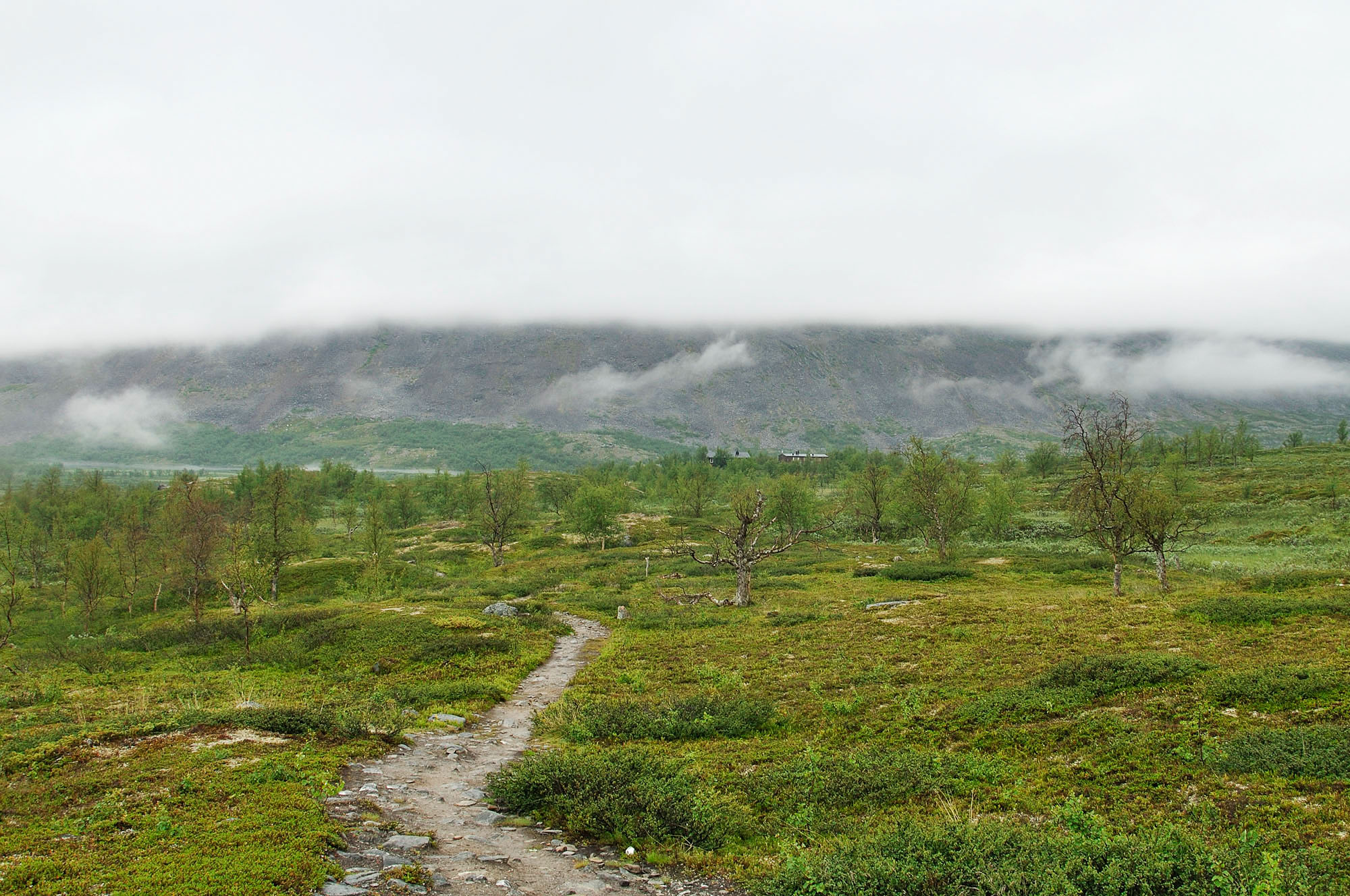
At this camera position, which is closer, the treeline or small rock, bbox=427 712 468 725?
small rock, bbox=427 712 468 725

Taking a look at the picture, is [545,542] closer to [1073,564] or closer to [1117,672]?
[1073,564]

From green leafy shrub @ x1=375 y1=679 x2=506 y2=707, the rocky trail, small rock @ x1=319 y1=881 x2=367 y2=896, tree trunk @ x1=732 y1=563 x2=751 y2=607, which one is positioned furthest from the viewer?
tree trunk @ x1=732 y1=563 x2=751 y2=607

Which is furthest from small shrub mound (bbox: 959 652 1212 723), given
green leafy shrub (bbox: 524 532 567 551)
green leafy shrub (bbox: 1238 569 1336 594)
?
green leafy shrub (bbox: 524 532 567 551)

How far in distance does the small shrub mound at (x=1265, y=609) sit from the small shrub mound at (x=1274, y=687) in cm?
1031

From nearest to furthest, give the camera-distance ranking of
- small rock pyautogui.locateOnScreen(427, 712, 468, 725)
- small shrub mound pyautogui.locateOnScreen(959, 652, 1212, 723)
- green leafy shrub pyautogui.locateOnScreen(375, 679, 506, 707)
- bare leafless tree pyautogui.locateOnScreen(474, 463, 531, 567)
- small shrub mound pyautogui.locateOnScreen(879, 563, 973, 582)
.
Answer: small shrub mound pyautogui.locateOnScreen(959, 652, 1212, 723)
small rock pyautogui.locateOnScreen(427, 712, 468, 725)
green leafy shrub pyautogui.locateOnScreen(375, 679, 506, 707)
small shrub mound pyautogui.locateOnScreen(879, 563, 973, 582)
bare leafless tree pyautogui.locateOnScreen(474, 463, 531, 567)

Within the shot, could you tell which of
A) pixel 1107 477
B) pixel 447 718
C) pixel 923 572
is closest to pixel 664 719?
pixel 447 718

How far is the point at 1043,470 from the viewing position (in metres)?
177

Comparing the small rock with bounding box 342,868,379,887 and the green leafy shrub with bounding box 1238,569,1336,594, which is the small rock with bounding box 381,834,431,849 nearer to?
the small rock with bounding box 342,868,379,887

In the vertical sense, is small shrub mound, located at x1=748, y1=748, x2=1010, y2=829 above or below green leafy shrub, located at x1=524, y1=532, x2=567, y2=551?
above

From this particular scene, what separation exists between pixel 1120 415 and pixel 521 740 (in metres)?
37.2

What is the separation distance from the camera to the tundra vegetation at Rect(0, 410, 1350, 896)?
9422 mm

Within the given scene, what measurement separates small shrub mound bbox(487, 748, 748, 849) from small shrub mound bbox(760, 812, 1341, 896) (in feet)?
7.76

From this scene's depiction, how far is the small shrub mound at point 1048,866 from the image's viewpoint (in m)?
7.86

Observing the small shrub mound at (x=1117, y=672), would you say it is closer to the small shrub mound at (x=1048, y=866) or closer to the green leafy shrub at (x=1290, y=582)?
the small shrub mound at (x=1048, y=866)
